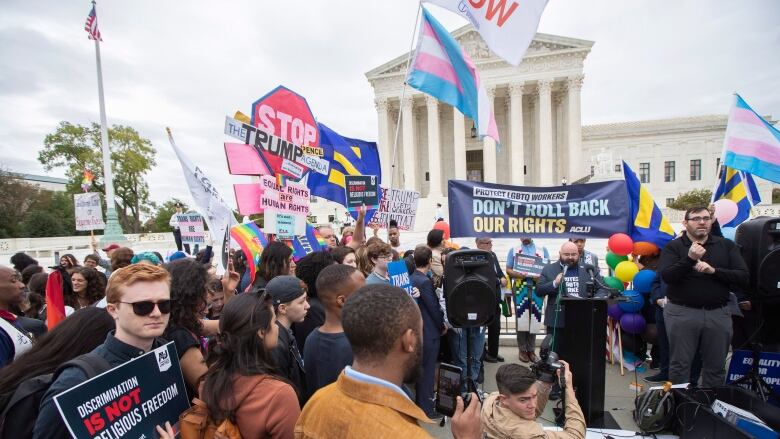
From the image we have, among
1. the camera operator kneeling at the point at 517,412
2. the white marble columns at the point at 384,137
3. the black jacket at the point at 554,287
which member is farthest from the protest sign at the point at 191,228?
the white marble columns at the point at 384,137

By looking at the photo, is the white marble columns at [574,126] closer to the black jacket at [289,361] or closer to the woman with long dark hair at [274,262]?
the woman with long dark hair at [274,262]

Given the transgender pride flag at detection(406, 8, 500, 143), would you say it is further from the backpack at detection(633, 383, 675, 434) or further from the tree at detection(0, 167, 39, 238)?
the tree at detection(0, 167, 39, 238)

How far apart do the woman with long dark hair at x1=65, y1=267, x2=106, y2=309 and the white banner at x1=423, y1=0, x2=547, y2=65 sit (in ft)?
16.9

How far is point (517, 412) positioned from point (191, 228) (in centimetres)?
546

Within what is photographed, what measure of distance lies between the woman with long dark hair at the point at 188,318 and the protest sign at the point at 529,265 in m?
4.29

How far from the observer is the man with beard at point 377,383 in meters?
1.06

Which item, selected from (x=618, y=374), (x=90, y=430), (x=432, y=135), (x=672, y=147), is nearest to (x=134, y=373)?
(x=90, y=430)

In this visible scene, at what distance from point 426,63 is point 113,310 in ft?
16.7

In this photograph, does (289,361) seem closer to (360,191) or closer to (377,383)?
(377,383)

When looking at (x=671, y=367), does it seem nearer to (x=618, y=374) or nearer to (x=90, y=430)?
(x=618, y=374)

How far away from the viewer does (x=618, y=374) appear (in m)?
4.66

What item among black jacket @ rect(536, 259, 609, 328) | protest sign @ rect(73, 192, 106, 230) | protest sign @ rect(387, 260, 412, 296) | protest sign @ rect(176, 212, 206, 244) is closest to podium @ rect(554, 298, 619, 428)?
black jacket @ rect(536, 259, 609, 328)

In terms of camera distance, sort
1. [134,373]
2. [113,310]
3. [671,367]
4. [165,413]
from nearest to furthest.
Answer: [134,373] → [165,413] → [113,310] → [671,367]

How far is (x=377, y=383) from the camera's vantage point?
1115mm
